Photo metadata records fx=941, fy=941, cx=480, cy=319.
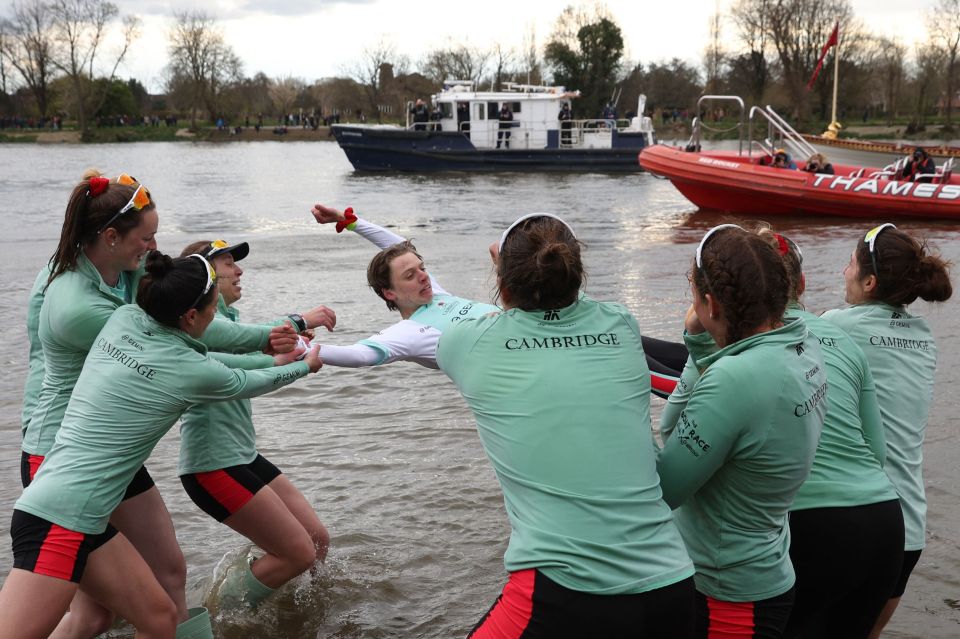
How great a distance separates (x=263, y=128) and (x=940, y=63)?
53292 mm

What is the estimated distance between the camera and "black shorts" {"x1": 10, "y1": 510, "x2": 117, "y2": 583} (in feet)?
10.3

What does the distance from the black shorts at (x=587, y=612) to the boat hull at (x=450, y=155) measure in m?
32.8

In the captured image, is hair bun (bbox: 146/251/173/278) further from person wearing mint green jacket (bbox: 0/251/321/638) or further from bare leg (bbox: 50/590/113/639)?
bare leg (bbox: 50/590/113/639)

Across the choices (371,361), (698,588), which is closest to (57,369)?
(371,361)

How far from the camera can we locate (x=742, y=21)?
76625mm

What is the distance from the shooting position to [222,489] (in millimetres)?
4020

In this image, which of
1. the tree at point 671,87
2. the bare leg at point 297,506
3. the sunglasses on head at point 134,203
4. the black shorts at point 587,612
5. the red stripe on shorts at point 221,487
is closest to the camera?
the black shorts at point 587,612

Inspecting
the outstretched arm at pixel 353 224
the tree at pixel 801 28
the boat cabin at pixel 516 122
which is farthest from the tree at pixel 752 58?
the outstretched arm at pixel 353 224

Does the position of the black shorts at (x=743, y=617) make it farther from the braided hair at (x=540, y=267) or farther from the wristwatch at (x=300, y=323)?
the wristwatch at (x=300, y=323)

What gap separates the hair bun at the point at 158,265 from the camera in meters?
3.35

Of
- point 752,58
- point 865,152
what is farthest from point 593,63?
point 865,152

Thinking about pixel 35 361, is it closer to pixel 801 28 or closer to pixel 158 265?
pixel 158 265

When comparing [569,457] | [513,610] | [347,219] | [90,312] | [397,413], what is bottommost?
[397,413]

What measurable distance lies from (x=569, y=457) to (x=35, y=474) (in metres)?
2.11
